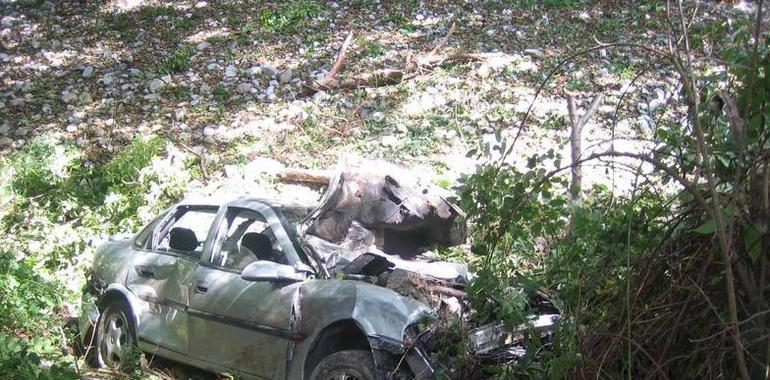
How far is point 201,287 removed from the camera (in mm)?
5613

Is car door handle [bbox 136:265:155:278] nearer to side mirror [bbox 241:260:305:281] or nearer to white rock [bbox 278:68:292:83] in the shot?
side mirror [bbox 241:260:305:281]

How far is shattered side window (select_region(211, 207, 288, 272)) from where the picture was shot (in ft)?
18.3

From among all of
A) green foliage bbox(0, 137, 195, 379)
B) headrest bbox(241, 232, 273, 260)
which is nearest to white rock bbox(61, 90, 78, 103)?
green foliage bbox(0, 137, 195, 379)

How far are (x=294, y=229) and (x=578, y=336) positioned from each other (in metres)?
2.43

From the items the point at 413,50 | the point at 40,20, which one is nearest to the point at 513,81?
the point at 413,50

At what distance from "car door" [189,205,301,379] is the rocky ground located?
12.0ft

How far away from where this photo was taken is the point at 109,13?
15.5 m

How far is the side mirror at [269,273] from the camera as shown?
502 centimetres

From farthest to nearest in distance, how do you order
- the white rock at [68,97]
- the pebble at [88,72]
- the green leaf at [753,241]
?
the pebble at [88,72] → the white rock at [68,97] → the green leaf at [753,241]

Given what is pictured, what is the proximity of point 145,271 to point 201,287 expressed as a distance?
90 cm

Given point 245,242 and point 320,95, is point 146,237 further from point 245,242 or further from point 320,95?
point 320,95

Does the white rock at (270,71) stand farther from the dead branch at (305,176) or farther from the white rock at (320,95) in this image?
the dead branch at (305,176)

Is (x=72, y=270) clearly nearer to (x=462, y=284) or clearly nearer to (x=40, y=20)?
(x=462, y=284)

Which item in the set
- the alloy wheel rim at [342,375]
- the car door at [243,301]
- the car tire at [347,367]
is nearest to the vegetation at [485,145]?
the car tire at [347,367]
